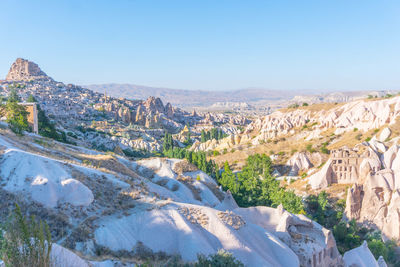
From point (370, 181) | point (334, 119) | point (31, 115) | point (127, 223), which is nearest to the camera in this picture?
point (127, 223)

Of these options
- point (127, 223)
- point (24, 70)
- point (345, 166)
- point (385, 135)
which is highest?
point (24, 70)

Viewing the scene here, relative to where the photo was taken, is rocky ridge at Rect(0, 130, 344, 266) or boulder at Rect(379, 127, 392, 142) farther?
boulder at Rect(379, 127, 392, 142)

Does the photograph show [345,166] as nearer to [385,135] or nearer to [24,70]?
[385,135]

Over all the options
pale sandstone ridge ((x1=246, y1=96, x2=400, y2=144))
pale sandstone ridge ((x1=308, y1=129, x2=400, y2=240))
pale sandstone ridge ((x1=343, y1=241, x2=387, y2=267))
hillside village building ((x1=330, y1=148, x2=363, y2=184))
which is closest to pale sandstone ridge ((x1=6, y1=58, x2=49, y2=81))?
pale sandstone ridge ((x1=246, y1=96, x2=400, y2=144))

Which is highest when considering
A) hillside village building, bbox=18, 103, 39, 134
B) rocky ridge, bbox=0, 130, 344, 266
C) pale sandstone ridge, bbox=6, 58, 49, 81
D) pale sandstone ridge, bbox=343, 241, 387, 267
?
pale sandstone ridge, bbox=6, 58, 49, 81

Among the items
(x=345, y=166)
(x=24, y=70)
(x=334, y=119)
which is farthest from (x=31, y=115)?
(x=24, y=70)

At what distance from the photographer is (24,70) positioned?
160m

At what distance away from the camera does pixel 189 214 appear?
11398 millimetres

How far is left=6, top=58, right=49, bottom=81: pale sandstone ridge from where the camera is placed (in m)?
157

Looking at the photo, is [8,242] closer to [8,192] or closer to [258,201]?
[8,192]

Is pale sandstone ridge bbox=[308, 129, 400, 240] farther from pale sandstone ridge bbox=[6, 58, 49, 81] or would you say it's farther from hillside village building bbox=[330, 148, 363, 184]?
pale sandstone ridge bbox=[6, 58, 49, 81]

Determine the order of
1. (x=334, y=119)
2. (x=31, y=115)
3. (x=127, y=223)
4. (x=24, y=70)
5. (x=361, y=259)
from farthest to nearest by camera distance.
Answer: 1. (x=24, y=70)
2. (x=334, y=119)
3. (x=31, y=115)
4. (x=361, y=259)
5. (x=127, y=223)

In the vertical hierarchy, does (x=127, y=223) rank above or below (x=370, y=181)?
above

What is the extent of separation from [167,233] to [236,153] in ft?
158
